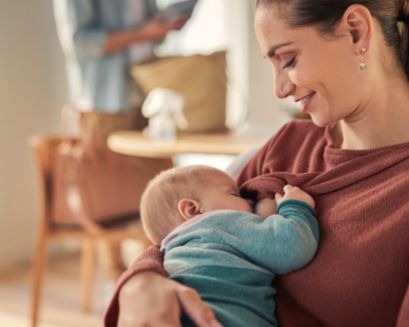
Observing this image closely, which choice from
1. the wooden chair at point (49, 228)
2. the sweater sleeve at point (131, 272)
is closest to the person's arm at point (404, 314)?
the sweater sleeve at point (131, 272)

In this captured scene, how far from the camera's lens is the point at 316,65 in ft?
3.99

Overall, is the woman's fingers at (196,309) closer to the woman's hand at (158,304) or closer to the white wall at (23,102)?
the woman's hand at (158,304)

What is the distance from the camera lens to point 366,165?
4.02 feet

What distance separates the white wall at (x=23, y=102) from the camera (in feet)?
12.9

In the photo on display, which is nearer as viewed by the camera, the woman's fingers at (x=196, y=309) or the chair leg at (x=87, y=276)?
the woman's fingers at (x=196, y=309)

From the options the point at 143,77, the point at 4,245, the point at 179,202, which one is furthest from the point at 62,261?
the point at 179,202

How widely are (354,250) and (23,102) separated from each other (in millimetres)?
3149

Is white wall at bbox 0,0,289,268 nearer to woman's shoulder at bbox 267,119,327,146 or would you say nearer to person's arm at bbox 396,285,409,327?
woman's shoulder at bbox 267,119,327,146

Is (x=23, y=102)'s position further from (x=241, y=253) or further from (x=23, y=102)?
(x=241, y=253)

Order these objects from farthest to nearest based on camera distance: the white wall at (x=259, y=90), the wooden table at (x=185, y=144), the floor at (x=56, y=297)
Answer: the white wall at (x=259, y=90) < the floor at (x=56, y=297) < the wooden table at (x=185, y=144)

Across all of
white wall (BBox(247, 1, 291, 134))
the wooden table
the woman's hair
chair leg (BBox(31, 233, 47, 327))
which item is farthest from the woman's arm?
white wall (BBox(247, 1, 291, 134))

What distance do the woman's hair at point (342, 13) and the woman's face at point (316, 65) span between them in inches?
0.5

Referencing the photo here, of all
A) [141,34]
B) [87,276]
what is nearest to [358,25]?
[141,34]

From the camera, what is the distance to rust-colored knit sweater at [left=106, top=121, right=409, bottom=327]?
114 cm
